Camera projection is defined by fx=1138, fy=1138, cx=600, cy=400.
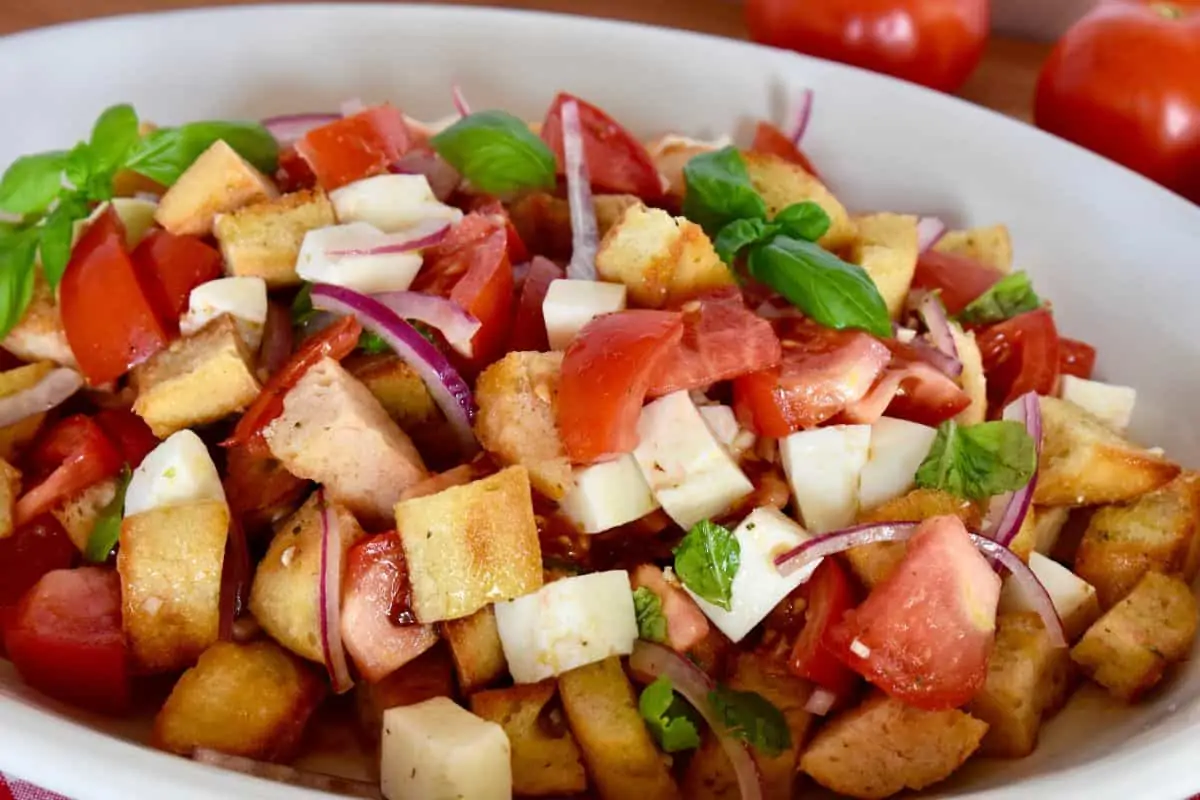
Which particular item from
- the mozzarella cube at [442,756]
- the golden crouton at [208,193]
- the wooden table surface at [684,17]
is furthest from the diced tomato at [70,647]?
the wooden table surface at [684,17]

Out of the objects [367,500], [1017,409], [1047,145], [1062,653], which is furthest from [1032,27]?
[367,500]

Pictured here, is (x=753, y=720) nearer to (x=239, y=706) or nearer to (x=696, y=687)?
(x=696, y=687)

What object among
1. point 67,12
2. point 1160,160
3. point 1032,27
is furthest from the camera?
point 1032,27

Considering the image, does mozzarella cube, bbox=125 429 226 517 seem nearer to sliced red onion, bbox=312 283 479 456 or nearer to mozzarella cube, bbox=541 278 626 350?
sliced red onion, bbox=312 283 479 456

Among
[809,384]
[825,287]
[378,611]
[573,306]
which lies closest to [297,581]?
[378,611]

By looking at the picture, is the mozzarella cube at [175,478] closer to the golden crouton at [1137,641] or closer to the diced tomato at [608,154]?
the diced tomato at [608,154]

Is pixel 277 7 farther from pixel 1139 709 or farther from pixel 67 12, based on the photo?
pixel 1139 709
